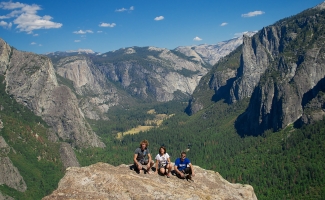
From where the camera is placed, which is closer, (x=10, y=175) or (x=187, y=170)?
(x=187, y=170)

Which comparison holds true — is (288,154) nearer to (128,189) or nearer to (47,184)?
(47,184)

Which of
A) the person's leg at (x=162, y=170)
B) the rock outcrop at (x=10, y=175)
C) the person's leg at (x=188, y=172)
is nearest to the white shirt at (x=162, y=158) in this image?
the person's leg at (x=162, y=170)

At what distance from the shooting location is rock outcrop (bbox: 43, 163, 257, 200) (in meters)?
32.2

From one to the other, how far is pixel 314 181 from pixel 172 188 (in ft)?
446

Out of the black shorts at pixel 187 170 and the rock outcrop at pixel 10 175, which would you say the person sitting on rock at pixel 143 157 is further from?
the rock outcrop at pixel 10 175

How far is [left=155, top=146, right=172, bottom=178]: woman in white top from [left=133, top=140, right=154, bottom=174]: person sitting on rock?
86 cm

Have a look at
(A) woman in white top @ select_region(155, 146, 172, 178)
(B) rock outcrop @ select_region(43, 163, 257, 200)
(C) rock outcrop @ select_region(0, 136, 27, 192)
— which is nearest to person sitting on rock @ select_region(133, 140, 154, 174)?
(A) woman in white top @ select_region(155, 146, 172, 178)

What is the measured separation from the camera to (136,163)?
123 feet

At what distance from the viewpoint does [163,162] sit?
3819 cm

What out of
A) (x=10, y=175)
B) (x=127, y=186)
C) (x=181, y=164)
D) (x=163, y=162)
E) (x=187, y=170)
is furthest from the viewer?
(x=10, y=175)

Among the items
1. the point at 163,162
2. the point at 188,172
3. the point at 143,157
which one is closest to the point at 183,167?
the point at 188,172

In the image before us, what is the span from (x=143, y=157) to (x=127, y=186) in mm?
5944

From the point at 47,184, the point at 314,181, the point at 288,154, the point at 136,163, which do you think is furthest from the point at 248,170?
the point at 136,163

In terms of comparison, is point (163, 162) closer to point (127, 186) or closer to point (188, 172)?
point (188, 172)
